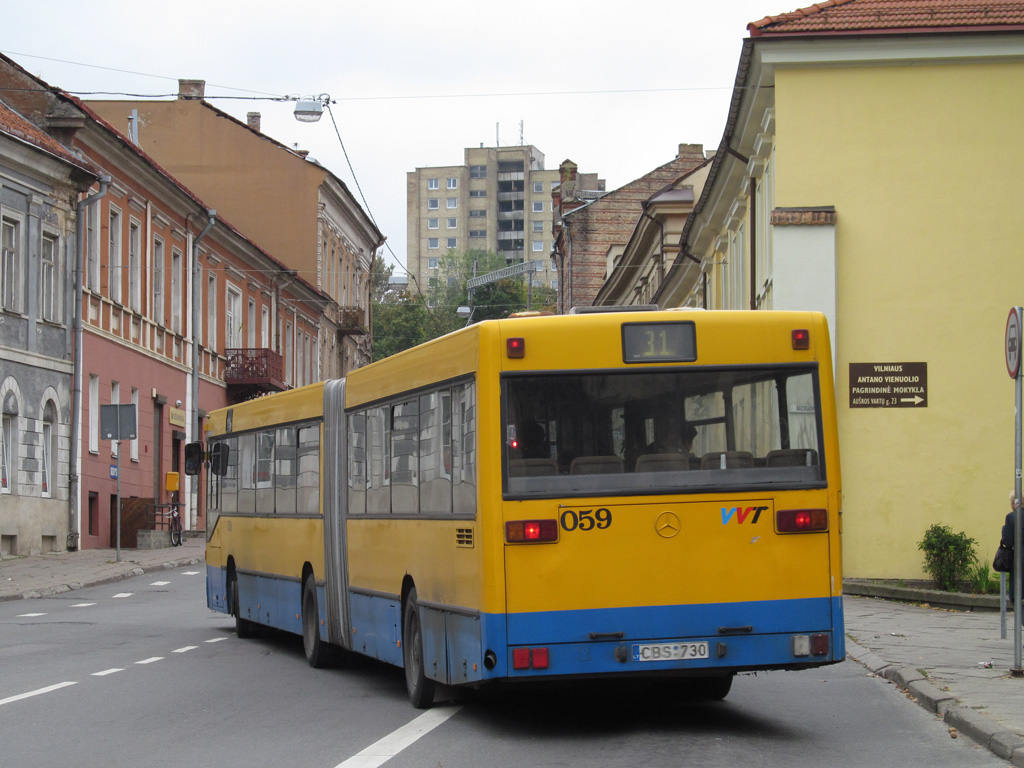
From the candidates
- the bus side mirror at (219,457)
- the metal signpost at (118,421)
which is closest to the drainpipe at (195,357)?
the metal signpost at (118,421)

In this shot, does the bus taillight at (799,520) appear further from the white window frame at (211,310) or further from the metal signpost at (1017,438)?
the white window frame at (211,310)

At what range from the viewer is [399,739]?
9109 mm

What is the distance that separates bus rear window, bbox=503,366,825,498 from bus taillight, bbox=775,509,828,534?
0.57 ft

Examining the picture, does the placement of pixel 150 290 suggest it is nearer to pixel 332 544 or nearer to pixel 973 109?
pixel 973 109

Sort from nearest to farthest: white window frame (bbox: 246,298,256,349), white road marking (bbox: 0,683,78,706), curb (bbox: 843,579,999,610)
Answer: white road marking (bbox: 0,683,78,706) < curb (bbox: 843,579,999,610) < white window frame (bbox: 246,298,256,349)

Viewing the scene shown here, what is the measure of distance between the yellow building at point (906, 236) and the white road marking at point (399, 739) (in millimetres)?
13122

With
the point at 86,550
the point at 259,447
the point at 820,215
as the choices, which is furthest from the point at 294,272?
the point at 259,447

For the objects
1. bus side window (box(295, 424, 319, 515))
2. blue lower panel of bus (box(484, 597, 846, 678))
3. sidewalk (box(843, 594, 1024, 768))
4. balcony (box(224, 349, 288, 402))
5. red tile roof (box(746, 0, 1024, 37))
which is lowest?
sidewalk (box(843, 594, 1024, 768))

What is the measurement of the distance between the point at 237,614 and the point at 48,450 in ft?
55.9

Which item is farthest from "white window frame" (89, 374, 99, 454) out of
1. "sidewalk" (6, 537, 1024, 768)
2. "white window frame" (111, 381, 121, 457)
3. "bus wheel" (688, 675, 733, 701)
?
"bus wheel" (688, 675, 733, 701)

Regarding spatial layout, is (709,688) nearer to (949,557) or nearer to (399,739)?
(399,739)

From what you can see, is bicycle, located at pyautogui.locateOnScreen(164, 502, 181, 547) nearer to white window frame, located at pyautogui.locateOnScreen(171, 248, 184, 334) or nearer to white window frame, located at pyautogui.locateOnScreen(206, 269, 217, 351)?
white window frame, located at pyautogui.locateOnScreen(171, 248, 184, 334)

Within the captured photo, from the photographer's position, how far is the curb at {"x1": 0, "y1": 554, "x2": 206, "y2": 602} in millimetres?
23828

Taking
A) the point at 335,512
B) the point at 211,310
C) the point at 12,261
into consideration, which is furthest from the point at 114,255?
the point at 335,512
